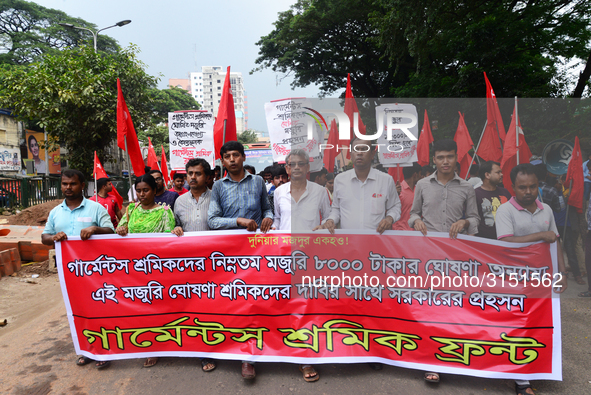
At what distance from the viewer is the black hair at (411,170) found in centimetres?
526

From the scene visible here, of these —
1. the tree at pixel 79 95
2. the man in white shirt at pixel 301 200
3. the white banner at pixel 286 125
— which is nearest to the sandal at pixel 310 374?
the man in white shirt at pixel 301 200

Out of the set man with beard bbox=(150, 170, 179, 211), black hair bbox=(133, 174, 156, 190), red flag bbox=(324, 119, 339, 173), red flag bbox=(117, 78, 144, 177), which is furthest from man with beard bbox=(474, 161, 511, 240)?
red flag bbox=(117, 78, 144, 177)

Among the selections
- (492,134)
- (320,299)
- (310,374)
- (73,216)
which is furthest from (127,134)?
(492,134)

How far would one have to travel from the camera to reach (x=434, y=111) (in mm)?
11109

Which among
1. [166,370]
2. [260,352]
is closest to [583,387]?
[260,352]

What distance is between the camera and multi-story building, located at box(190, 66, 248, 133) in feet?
342

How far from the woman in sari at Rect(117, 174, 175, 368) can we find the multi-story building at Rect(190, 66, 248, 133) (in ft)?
313

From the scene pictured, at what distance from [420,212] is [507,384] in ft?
4.59

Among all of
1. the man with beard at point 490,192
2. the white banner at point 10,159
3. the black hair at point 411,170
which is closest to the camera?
the man with beard at point 490,192

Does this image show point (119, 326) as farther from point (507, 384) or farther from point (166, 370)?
point (507, 384)

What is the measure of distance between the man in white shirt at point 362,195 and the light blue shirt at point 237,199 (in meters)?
0.61

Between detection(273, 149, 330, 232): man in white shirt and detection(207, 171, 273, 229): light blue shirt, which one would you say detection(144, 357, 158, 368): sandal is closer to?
detection(207, 171, 273, 229): light blue shirt

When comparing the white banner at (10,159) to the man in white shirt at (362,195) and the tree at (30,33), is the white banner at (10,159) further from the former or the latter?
the man in white shirt at (362,195)

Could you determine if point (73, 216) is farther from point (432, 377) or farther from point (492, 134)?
point (492, 134)
